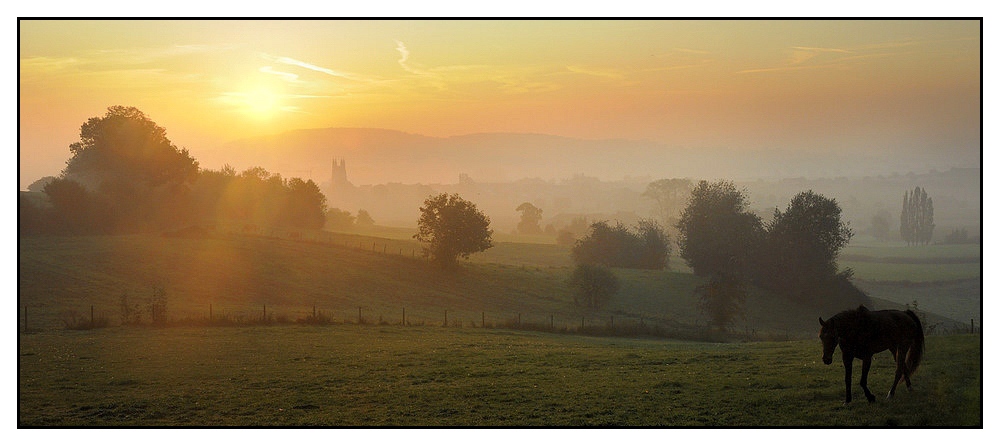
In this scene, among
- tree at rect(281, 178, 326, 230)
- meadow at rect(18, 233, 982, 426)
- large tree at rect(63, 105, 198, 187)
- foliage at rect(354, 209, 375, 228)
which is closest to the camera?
meadow at rect(18, 233, 982, 426)

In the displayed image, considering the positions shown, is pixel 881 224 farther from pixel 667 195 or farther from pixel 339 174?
pixel 339 174

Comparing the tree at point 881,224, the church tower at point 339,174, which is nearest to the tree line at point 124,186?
the church tower at point 339,174

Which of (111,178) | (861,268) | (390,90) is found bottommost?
(861,268)

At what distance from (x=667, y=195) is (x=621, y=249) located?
60.1m

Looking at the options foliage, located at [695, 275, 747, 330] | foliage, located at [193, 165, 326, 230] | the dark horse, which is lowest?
foliage, located at [695, 275, 747, 330]

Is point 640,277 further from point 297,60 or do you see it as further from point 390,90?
point 297,60

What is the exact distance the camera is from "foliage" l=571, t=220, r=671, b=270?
355 feet

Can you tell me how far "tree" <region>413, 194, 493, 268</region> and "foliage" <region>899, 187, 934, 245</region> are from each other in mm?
70408

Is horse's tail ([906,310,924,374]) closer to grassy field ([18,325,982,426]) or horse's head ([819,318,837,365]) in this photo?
grassy field ([18,325,982,426])

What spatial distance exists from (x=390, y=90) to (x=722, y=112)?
41181 millimetres

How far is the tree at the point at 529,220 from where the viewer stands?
568ft

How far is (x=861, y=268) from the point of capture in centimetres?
11325

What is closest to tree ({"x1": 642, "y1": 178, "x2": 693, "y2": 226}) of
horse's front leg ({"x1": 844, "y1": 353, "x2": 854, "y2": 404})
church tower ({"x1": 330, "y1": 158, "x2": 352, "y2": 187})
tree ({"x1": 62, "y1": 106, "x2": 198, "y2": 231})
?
church tower ({"x1": 330, "y1": 158, "x2": 352, "y2": 187})

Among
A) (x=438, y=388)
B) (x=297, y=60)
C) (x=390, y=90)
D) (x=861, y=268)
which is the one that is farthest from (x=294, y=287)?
(x=861, y=268)
